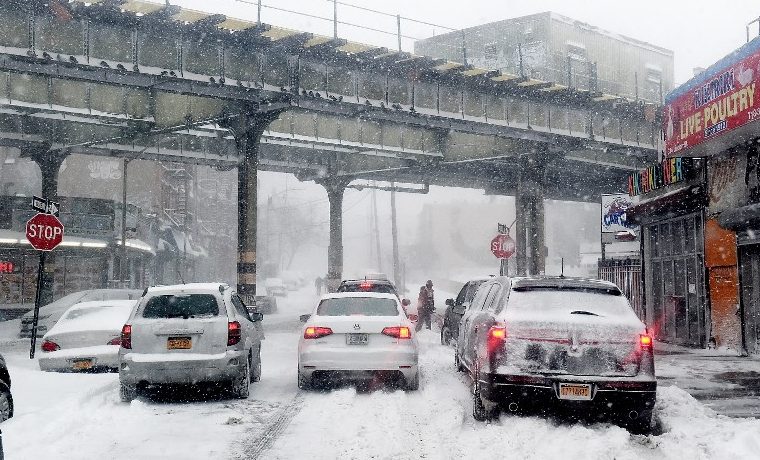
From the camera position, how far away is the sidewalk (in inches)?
401

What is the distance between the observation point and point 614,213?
2719 cm

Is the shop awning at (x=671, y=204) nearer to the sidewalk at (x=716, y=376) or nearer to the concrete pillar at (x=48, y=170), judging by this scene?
the sidewalk at (x=716, y=376)

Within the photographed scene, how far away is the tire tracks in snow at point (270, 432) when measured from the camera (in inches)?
289

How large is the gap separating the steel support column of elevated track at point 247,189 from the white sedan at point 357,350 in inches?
542

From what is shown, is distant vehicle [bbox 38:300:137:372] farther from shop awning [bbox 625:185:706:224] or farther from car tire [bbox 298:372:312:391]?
shop awning [bbox 625:185:706:224]

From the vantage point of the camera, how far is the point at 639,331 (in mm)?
8086

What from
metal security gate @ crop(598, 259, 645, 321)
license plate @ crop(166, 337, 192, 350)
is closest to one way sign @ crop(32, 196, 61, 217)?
license plate @ crop(166, 337, 192, 350)

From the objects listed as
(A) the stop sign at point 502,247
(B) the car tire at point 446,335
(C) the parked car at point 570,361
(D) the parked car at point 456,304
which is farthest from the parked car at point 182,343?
(A) the stop sign at point 502,247

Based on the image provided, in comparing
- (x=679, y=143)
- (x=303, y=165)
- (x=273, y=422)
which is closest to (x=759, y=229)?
(x=679, y=143)

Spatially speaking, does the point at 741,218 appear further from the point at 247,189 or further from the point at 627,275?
the point at 247,189

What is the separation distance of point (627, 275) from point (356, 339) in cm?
1732

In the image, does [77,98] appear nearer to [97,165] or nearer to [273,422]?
[273,422]

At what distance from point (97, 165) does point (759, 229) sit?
39.5 metres

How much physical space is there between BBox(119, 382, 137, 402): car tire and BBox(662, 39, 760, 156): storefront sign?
39.3ft
